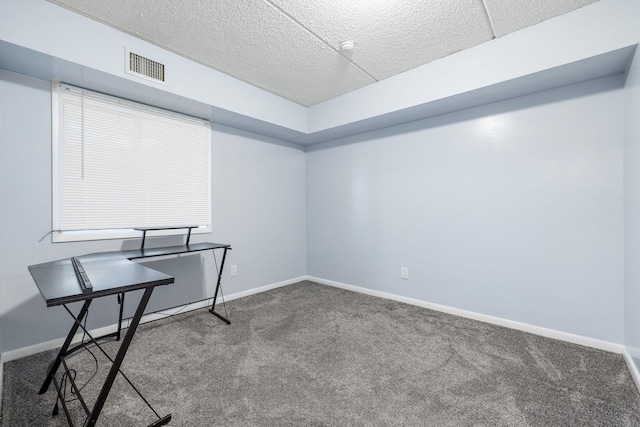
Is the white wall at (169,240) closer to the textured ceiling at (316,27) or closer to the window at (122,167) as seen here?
the window at (122,167)

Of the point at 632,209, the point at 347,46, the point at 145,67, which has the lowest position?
the point at 632,209

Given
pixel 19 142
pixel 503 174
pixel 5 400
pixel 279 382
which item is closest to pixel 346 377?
pixel 279 382

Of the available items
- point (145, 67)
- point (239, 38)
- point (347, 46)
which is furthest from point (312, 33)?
point (145, 67)

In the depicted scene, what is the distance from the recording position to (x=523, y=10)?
1.91 metres

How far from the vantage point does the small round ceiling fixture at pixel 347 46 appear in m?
2.24

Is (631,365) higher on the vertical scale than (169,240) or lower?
lower

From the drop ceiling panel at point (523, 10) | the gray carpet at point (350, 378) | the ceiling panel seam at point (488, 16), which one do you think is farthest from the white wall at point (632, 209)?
the ceiling panel seam at point (488, 16)

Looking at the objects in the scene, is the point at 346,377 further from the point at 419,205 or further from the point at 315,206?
the point at 315,206

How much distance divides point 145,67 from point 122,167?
0.93 meters

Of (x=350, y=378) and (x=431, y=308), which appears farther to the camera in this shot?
(x=431, y=308)

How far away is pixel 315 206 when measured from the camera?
166 inches

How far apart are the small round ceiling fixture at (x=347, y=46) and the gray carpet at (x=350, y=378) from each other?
96.9 inches

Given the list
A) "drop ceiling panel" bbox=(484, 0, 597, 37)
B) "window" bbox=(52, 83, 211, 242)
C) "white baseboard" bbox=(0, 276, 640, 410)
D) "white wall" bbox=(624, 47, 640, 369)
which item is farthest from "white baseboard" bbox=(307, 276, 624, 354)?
"drop ceiling panel" bbox=(484, 0, 597, 37)

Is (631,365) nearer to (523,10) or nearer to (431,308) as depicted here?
(431,308)
